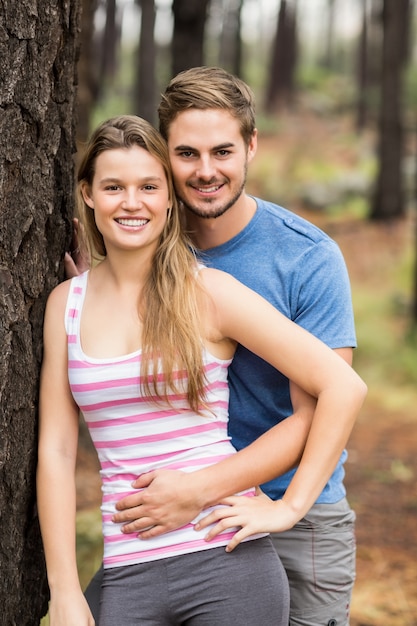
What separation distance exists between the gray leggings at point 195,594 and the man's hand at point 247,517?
0.23 feet

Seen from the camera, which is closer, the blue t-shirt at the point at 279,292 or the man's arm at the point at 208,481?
the man's arm at the point at 208,481

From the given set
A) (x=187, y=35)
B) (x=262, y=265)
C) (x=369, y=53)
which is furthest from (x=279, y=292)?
(x=369, y=53)

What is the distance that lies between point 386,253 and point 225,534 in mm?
12377

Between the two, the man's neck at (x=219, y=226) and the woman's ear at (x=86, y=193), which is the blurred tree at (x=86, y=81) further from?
the woman's ear at (x=86, y=193)

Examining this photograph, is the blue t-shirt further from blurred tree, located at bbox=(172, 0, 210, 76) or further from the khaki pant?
blurred tree, located at bbox=(172, 0, 210, 76)

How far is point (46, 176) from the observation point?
92.9 inches

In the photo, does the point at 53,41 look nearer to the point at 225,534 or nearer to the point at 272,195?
the point at 225,534

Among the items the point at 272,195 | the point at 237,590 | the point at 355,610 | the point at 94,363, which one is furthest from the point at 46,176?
the point at 272,195

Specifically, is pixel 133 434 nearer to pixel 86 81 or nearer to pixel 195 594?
pixel 195 594

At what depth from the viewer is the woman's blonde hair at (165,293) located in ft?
7.25

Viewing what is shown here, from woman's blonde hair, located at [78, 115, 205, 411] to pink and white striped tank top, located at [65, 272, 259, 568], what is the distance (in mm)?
44

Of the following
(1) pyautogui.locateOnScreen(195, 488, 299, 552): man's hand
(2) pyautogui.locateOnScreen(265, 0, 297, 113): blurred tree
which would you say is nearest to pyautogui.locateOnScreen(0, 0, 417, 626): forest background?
(1) pyautogui.locateOnScreen(195, 488, 299, 552): man's hand

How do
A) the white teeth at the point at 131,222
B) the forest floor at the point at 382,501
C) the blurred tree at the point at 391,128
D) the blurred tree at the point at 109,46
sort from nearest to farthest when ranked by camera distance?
the white teeth at the point at 131,222, the forest floor at the point at 382,501, the blurred tree at the point at 391,128, the blurred tree at the point at 109,46

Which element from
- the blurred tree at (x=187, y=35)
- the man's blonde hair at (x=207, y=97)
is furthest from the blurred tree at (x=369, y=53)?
the man's blonde hair at (x=207, y=97)
